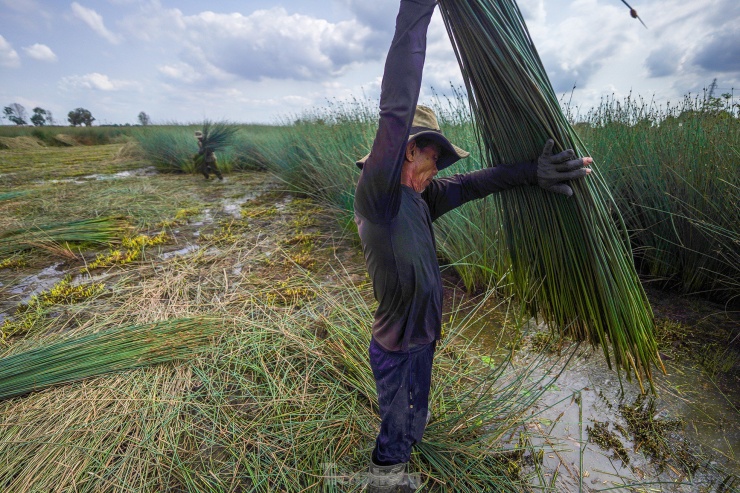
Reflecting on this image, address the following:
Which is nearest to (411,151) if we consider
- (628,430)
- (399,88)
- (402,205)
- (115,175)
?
(402,205)

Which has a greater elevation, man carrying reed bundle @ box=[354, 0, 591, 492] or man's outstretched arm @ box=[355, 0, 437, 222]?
man's outstretched arm @ box=[355, 0, 437, 222]

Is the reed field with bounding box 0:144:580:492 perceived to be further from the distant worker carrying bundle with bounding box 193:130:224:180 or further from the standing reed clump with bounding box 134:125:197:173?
the standing reed clump with bounding box 134:125:197:173

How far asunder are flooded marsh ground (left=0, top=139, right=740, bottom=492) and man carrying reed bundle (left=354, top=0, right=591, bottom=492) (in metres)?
0.37

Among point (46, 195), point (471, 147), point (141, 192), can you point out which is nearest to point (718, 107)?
point (471, 147)

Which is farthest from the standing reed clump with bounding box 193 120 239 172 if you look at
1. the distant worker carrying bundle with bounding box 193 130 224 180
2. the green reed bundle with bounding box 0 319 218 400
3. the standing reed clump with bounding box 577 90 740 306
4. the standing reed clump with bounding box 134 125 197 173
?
the standing reed clump with bounding box 577 90 740 306

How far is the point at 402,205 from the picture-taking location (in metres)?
1.20

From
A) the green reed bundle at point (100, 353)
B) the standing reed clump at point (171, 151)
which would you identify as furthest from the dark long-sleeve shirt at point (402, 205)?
the standing reed clump at point (171, 151)

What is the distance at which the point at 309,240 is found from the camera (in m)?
4.76

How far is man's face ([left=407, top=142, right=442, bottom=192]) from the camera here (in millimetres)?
1271

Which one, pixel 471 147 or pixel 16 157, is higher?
pixel 471 147

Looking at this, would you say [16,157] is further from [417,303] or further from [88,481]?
[417,303]

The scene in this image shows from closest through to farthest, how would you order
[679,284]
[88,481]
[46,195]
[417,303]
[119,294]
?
[417,303]
[88,481]
[679,284]
[119,294]
[46,195]

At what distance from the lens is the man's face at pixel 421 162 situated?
127 centimetres

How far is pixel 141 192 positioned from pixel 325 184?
4.22m
